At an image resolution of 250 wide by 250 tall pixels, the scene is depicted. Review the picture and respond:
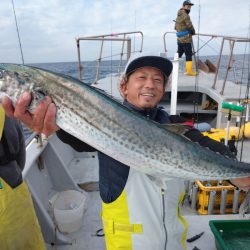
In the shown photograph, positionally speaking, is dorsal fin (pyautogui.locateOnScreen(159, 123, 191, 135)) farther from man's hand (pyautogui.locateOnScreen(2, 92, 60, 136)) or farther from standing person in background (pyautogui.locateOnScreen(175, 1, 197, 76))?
standing person in background (pyautogui.locateOnScreen(175, 1, 197, 76))

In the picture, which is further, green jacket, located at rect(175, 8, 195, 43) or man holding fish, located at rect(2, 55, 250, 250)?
green jacket, located at rect(175, 8, 195, 43)

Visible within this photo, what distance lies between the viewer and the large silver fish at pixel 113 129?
66.3 inches

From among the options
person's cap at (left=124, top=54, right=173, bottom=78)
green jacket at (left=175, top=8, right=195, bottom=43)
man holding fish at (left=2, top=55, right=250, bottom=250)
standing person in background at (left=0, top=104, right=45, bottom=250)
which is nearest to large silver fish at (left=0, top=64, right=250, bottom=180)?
man holding fish at (left=2, top=55, right=250, bottom=250)

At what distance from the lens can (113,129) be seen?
1.78 m

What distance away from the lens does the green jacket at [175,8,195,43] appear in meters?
8.89

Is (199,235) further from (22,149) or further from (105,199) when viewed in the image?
(22,149)

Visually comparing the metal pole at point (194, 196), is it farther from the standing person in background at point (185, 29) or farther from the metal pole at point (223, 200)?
the standing person in background at point (185, 29)

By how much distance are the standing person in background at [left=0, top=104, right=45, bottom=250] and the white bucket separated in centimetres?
99

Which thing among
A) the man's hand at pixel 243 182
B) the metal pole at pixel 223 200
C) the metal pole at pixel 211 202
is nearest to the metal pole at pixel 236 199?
the metal pole at pixel 223 200

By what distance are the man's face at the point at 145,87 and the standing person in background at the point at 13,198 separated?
3.50ft

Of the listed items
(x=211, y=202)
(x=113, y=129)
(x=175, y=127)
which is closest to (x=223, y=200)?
(x=211, y=202)

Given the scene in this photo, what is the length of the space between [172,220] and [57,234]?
200 cm

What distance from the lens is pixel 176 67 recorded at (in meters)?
4.30

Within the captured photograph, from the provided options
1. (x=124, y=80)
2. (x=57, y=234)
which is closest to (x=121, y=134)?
(x=124, y=80)
